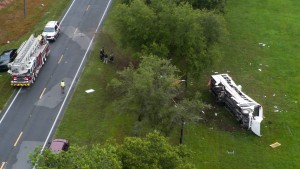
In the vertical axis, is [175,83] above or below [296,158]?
above

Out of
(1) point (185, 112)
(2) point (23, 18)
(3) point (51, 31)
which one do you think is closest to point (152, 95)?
(1) point (185, 112)

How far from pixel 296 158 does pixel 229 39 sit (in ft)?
76.3

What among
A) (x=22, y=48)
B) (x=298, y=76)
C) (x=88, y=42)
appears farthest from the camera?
(x=88, y=42)

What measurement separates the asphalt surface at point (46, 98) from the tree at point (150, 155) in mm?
12983

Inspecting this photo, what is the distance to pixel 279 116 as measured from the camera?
135 ft

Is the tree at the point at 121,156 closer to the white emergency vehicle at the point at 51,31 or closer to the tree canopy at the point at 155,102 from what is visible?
the tree canopy at the point at 155,102

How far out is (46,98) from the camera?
42.1 metres

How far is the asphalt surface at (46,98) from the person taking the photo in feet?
117

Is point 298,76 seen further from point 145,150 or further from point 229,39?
point 145,150

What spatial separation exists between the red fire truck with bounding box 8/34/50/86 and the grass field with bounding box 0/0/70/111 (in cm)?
319

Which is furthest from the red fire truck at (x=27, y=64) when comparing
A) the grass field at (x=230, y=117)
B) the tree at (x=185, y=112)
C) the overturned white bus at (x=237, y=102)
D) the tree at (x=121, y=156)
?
the tree at (x=121, y=156)

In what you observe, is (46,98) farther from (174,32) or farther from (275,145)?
(275,145)

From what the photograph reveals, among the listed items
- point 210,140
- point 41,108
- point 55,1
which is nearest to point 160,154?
point 210,140

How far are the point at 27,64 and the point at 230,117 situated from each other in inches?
791
